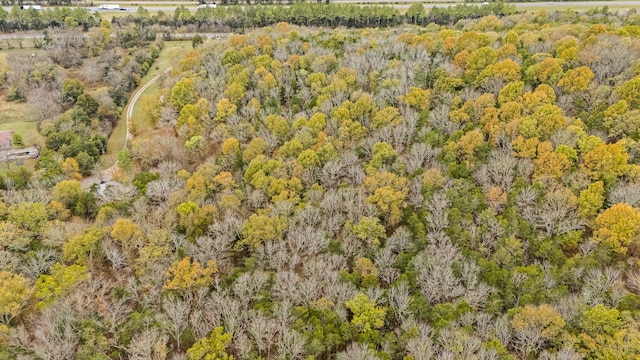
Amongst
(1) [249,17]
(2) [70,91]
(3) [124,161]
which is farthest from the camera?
(1) [249,17]

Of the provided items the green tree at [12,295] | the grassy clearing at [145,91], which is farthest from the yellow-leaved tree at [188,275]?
the grassy clearing at [145,91]

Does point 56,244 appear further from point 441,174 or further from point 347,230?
point 441,174

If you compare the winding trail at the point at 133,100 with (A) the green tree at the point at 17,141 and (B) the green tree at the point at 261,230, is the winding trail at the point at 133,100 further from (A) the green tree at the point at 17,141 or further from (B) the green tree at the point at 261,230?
(B) the green tree at the point at 261,230

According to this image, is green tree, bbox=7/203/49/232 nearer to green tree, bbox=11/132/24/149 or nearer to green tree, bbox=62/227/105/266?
green tree, bbox=62/227/105/266

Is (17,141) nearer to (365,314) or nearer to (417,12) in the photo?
(365,314)

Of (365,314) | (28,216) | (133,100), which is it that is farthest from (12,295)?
(133,100)

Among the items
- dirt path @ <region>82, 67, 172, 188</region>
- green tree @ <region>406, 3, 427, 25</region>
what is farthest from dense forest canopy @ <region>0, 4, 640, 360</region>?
green tree @ <region>406, 3, 427, 25</region>
